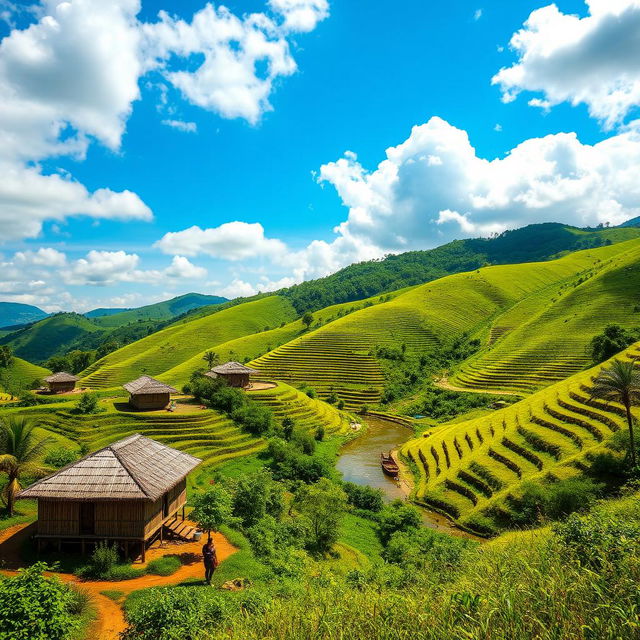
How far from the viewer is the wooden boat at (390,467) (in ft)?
134

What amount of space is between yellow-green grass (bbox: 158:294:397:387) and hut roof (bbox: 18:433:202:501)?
68941 millimetres

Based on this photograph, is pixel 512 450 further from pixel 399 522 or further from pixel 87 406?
pixel 87 406

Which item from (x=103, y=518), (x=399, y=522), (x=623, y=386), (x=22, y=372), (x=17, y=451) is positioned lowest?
(x=399, y=522)

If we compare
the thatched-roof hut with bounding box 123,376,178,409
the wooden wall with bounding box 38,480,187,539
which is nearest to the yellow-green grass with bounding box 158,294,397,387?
the thatched-roof hut with bounding box 123,376,178,409

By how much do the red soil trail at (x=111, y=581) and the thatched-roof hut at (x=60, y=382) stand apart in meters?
45.5

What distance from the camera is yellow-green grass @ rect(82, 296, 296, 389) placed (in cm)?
11351

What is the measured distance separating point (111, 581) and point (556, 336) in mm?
81753

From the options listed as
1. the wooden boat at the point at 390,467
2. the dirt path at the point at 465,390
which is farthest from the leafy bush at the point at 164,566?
the dirt path at the point at 465,390

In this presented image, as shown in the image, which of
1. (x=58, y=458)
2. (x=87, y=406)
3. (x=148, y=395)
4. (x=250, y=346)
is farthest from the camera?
(x=250, y=346)

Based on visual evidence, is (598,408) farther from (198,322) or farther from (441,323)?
(198,322)

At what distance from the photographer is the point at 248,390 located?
184 feet

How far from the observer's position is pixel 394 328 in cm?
10444

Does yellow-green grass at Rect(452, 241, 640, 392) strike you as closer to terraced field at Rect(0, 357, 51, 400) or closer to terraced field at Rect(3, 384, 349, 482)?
terraced field at Rect(3, 384, 349, 482)

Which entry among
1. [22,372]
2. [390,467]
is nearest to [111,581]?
[390,467]
